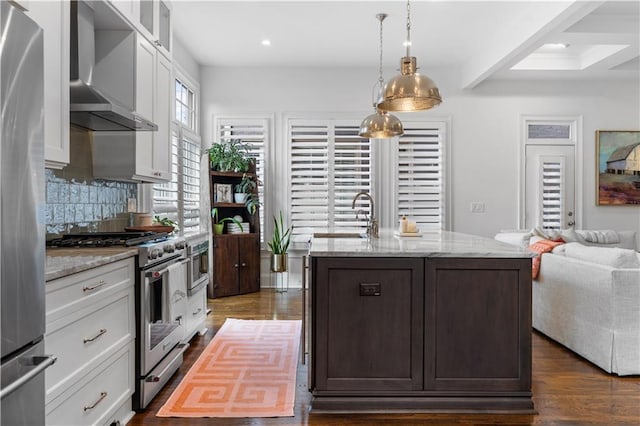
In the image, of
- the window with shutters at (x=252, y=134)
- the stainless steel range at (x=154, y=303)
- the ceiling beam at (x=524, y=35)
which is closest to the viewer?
the stainless steel range at (x=154, y=303)

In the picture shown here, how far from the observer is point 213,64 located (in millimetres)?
5867

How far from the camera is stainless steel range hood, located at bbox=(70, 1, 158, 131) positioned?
2.49 meters

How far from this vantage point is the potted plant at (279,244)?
5.60 m

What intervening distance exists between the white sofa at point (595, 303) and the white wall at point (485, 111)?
99.3 inches

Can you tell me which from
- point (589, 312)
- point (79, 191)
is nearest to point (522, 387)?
point (589, 312)

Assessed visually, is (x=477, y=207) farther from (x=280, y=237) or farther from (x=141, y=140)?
(x=141, y=140)

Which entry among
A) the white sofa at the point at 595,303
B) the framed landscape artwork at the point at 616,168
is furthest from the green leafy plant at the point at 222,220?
the framed landscape artwork at the point at 616,168

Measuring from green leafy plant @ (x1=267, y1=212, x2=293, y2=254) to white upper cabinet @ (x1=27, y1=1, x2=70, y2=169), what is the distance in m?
3.63

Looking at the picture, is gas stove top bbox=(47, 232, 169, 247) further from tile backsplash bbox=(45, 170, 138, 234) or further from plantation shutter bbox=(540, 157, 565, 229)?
plantation shutter bbox=(540, 157, 565, 229)

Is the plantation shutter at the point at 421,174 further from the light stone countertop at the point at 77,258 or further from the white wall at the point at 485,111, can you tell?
the light stone countertop at the point at 77,258

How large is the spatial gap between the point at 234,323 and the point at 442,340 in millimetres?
2312

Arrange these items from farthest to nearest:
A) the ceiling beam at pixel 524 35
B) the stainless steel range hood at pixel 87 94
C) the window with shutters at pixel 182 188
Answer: the window with shutters at pixel 182 188 < the ceiling beam at pixel 524 35 < the stainless steel range hood at pixel 87 94

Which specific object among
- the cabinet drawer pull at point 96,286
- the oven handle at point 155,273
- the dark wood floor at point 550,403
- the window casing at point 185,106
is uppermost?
the window casing at point 185,106

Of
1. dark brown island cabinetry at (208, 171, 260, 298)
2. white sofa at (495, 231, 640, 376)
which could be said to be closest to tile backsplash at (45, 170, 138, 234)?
dark brown island cabinetry at (208, 171, 260, 298)
